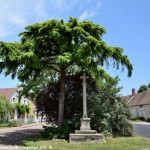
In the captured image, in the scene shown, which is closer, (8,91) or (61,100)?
(61,100)

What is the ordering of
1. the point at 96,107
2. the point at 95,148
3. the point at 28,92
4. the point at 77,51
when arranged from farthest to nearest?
the point at 28,92, the point at 96,107, the point at 77,51, the point at 95,148

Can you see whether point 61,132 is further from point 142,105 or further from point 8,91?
point 142,105

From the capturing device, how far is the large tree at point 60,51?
1850 cm

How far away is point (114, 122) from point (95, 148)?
306 inches

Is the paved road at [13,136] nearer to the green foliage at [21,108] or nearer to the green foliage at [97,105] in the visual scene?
the green foliage at [97,105]

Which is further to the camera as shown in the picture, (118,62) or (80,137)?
(118,62)

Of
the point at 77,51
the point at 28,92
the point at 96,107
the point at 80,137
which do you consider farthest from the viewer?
the point at 28,92

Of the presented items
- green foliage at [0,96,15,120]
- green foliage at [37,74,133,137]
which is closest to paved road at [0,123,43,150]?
green foliage at [37,74,133,137]

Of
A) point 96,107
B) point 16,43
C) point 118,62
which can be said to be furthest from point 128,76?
point 16,43

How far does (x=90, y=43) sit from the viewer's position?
18531 mm

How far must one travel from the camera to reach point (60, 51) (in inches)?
803

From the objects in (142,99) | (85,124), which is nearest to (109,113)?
(85,124)

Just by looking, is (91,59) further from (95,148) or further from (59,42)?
(95,148)

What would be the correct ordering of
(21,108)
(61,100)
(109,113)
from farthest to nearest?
1. (21,108)
2. (109,113)
3. (61,100)
